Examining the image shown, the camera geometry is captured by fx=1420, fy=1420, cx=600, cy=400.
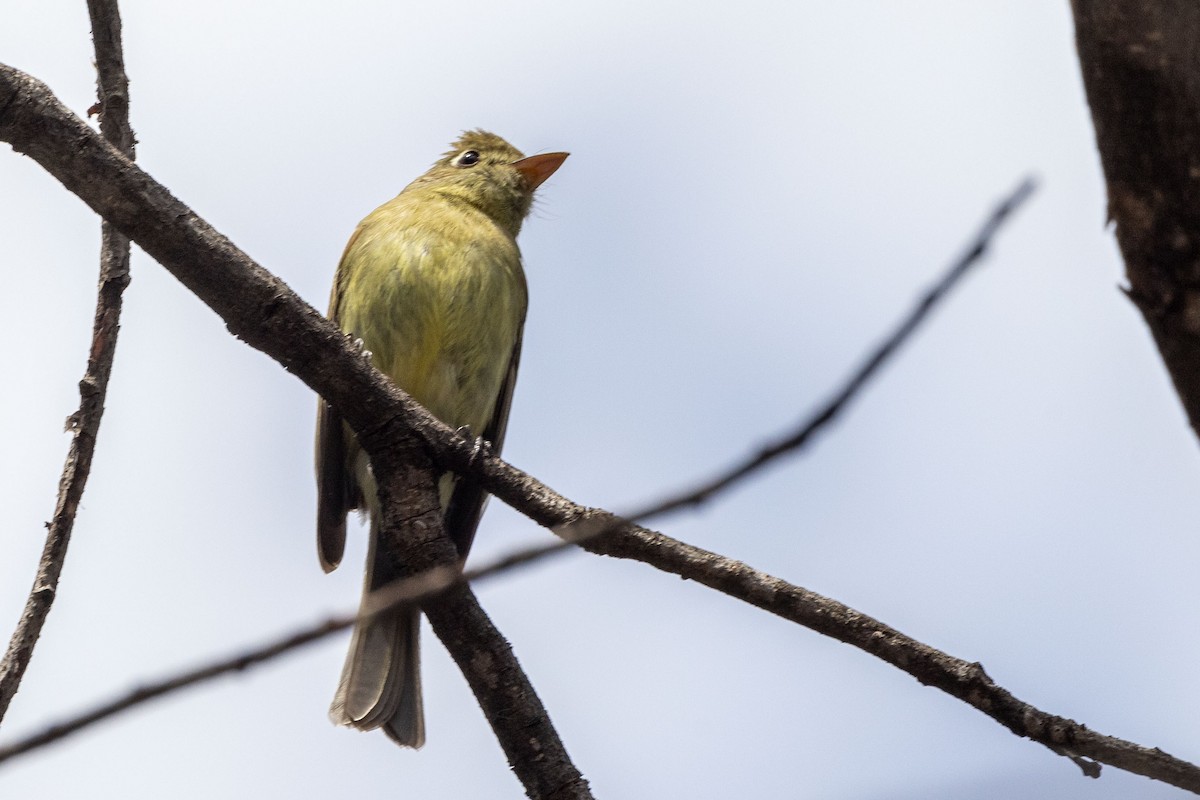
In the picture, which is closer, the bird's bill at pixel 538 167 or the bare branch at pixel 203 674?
the bare branch at pixel 203 674

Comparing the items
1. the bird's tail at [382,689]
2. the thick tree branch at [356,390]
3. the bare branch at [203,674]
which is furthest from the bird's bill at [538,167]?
the bare branch at [203,674]

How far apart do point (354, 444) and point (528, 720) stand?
247 centimetres

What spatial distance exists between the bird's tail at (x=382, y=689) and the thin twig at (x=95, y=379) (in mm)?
1478

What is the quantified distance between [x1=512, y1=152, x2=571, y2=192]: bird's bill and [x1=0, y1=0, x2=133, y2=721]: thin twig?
326cm

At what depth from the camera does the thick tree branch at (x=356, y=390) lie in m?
3.42

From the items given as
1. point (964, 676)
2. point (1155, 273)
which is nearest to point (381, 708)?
point (964, 676)

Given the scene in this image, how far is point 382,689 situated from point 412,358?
1431 millimetres

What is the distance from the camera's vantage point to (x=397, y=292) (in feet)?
19.7

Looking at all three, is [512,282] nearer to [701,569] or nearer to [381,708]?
[381,708]

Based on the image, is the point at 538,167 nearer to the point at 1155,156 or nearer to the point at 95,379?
the point at 95,379

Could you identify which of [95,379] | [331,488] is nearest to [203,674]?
[95,379]

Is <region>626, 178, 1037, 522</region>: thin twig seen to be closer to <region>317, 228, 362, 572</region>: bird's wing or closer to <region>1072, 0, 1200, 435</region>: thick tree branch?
<region>1072, 0, 1200, 435</region>: thick tree branch

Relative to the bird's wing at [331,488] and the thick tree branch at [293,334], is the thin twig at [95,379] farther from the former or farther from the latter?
the bird's wing at [331,488]

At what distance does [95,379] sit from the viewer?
4168 mm
